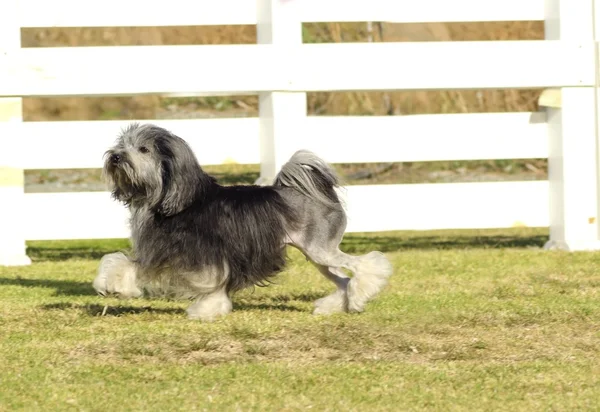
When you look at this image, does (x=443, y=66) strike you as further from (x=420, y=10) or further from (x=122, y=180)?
(x=122, y=180)

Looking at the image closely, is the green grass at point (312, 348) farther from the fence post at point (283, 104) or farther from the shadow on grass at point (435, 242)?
the shadow on grass at point (435, 242)

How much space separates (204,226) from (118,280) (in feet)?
1.64

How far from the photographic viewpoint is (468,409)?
445 cm

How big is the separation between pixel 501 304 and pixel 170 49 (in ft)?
10.7

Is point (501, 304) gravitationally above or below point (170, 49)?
below

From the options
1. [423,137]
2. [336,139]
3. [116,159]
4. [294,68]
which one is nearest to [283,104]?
[294,68]

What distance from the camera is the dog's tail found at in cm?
638

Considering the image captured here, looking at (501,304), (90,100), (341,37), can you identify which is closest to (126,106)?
(90,100)

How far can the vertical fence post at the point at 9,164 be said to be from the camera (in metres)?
8.57

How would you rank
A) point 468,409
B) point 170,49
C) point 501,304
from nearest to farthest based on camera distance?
point 468,409
point 501,304
point 170,49

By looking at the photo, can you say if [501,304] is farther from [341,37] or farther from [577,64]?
[341,37]

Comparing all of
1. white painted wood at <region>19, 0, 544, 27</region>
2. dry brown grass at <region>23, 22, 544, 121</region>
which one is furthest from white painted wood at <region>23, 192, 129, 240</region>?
dry brown grass at <region>23, 22, 544, 121</region>

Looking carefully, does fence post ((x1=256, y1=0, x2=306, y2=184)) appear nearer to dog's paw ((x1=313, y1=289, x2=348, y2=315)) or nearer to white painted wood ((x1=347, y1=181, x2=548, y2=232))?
white painted wood ((x1=347, y1=181, x2=548, y2=232))

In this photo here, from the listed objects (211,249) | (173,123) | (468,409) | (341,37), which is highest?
(341,37)
